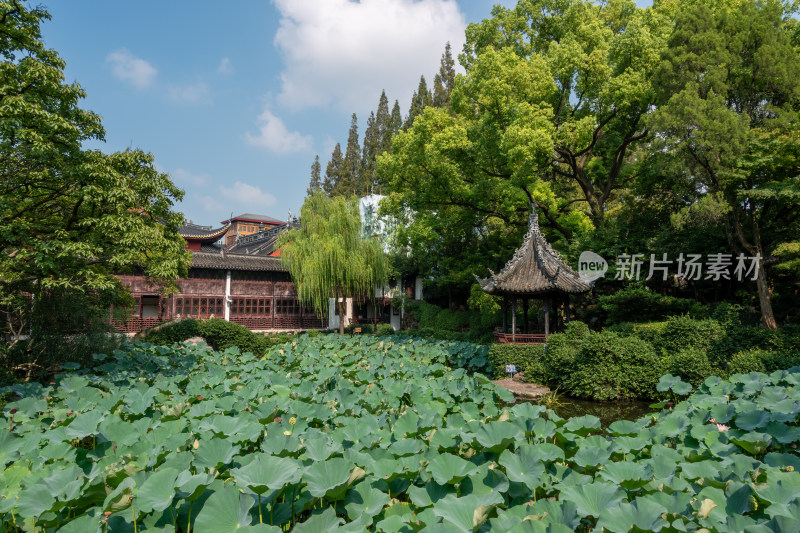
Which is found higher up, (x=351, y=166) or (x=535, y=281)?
(x=351, y=166)

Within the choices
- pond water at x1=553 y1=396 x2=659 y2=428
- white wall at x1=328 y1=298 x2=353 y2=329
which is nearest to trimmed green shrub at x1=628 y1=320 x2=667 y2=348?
pond water at x1=553 y1=396 x2=659 y2=428

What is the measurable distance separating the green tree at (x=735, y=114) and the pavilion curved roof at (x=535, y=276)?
8.87ft

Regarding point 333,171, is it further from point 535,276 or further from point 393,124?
point 535,276

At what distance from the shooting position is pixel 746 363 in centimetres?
761

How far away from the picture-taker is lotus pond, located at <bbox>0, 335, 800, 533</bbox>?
5.90ft

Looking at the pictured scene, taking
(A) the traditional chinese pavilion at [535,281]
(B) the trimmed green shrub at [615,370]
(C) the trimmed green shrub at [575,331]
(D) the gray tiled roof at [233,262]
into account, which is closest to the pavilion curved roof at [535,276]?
(A) the traditional chinese pavilion at [535,281]

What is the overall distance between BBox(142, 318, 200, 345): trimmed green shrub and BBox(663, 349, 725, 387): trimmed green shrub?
37.6 ft

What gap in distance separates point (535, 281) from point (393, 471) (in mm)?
9776

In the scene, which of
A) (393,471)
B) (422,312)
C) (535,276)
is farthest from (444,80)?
(393,471)

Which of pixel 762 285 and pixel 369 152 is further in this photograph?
pixel 369 152

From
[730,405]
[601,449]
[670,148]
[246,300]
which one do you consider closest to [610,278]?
[670,148]

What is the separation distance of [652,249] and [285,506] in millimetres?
13030

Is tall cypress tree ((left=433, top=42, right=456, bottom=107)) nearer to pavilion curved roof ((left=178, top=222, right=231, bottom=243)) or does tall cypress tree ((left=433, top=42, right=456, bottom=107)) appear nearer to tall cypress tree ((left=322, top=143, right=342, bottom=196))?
tall cypress tree ((left=322, top=143, right=342, bottom=196))

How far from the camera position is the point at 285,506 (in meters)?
2.04
